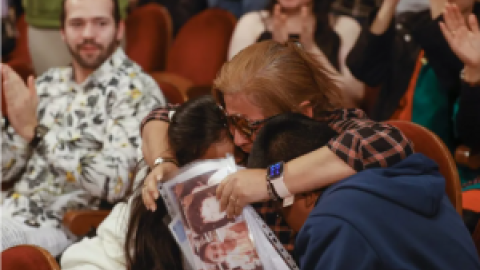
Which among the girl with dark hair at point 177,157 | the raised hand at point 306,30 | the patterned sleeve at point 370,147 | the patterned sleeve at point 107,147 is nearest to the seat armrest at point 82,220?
the patterned sleeve at point 107,147

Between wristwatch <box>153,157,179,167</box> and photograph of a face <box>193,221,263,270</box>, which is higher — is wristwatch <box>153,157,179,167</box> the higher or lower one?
the higher one

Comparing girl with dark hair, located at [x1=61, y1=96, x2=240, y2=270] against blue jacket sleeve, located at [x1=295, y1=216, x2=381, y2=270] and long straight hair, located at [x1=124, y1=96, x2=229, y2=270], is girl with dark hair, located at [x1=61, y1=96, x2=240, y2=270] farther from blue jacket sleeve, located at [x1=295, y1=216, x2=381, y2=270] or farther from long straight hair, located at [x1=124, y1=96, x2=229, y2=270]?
blue jacket sleeve, located at [x1=295, y1=216, x2=381, y2=270]

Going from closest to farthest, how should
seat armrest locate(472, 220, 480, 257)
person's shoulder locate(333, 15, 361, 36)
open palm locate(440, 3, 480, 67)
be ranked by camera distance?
1. seat armrest locate(472, 220, 480, 257)
2. open palm locate(440, 3, 480, 67)
3. person's shoulder locate(333, 15, 361, 36)

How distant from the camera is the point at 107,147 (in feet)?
5.71

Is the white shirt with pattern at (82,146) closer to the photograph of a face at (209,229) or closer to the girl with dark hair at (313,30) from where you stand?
the girl with dark hair at (313,30)

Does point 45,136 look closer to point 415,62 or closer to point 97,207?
point 97,207

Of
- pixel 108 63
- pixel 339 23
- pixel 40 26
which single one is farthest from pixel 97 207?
pixel 40 26

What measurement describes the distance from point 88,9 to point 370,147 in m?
1.42

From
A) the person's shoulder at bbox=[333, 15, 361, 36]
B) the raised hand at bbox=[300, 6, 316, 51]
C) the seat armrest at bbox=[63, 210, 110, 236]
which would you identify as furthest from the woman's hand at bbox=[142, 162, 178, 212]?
the person's shoulder at bbox=[333, 15, 361, 36]

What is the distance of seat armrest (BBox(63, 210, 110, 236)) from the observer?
1580mm

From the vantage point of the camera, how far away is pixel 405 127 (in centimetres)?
132

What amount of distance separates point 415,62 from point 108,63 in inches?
44.6

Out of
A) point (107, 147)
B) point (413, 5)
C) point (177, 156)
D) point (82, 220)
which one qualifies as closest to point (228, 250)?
point (177, 156)

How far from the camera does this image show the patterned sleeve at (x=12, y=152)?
6.48ft
